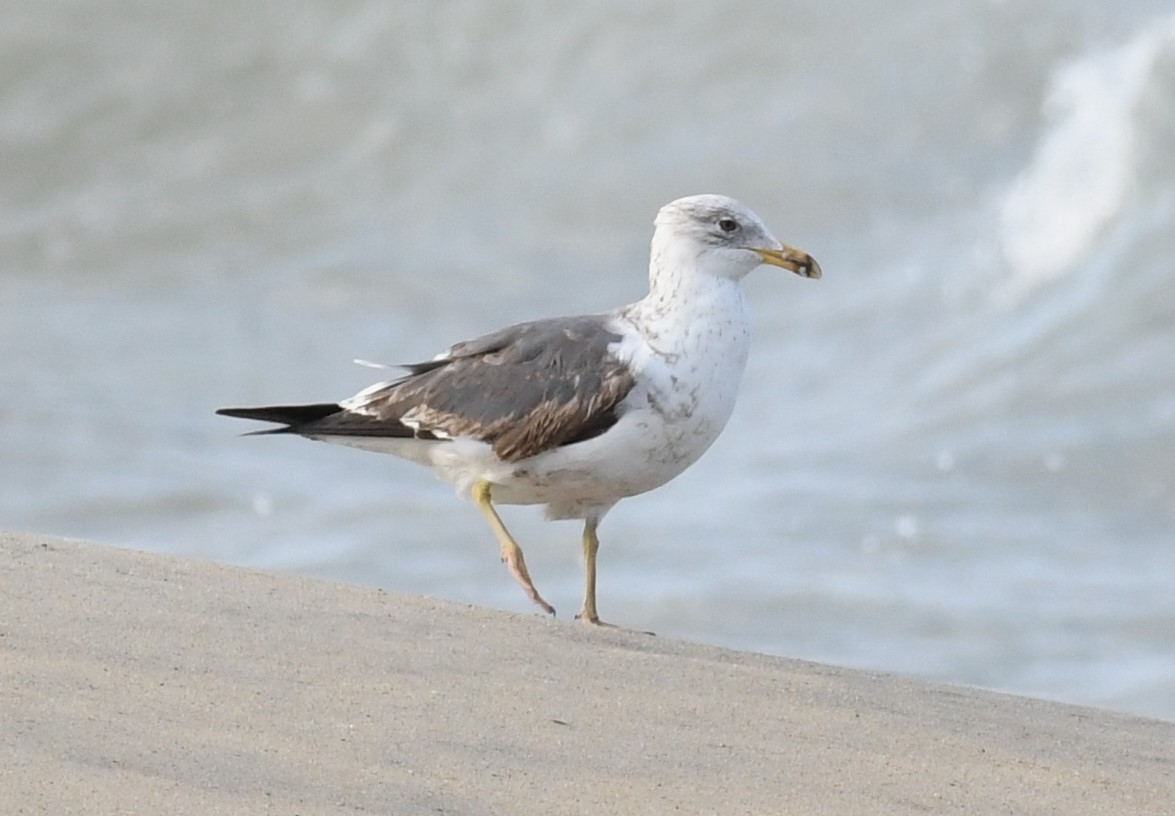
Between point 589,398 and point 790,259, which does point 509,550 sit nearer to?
point 589,398

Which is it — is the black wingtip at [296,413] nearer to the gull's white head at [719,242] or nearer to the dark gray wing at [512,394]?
the dark gray wing at [512,394]

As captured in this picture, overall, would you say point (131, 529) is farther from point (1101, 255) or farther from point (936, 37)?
point (936, 37)

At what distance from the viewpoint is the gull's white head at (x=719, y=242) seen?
5.96 m

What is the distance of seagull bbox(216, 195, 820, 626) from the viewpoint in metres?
5.64

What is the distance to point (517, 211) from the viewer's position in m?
16.0

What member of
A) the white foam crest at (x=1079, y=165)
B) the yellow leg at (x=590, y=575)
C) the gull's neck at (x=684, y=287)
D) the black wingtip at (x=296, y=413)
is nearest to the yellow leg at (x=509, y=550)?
the yellow leg at (x=590, y=575)

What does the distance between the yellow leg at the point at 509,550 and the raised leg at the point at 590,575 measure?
0.37 feet

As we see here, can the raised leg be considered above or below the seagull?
below

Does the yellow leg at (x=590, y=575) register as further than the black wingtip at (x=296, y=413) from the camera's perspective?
No

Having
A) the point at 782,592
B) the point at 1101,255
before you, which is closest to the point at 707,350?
the point at 782,592

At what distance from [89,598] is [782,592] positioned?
5.85 m

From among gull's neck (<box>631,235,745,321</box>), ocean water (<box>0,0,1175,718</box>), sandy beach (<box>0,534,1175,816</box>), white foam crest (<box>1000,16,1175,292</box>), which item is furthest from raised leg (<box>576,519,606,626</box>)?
white foam crest (<box>1000,16,1175,292</box>)

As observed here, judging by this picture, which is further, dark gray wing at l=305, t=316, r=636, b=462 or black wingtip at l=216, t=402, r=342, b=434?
black wingtip at l=216, t=402, r=342, b=434

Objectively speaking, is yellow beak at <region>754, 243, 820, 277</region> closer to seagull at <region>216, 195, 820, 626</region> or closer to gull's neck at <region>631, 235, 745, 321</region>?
seagull at <region>216, 195, 820, 626</region>
